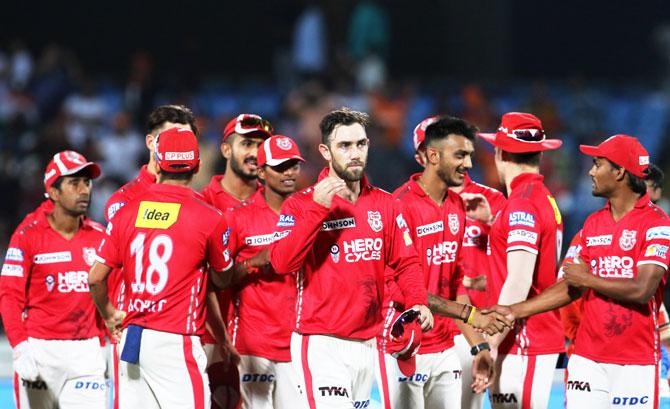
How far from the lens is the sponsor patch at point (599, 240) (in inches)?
276

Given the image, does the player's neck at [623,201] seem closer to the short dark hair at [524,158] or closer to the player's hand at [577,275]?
the player's hand at [577,275]

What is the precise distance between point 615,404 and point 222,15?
43.4 ft

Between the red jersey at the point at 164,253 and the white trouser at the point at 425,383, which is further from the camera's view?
the white trouser at the point at 425,383

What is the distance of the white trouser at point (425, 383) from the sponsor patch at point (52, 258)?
2.57 m

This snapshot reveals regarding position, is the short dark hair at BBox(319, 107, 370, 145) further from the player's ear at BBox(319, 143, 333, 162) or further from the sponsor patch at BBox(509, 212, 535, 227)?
the sponsor patch at BBox(509, 212, 535, 227)

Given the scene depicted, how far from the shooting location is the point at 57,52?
1703cm

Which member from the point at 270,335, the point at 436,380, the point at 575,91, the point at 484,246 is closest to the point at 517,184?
the point at 484,246

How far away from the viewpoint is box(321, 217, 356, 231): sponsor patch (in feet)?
22.3

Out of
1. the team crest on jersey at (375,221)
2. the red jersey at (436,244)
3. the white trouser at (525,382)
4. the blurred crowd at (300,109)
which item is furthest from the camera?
the blurred crowd at (300,109)

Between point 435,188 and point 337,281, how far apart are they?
1.35 meters

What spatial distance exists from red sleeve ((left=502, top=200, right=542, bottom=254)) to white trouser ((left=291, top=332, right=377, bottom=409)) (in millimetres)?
1229

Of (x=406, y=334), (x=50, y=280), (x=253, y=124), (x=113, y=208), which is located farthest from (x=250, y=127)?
(x=406, y=334)

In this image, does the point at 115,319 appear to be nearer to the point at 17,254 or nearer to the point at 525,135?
the point at 17,254

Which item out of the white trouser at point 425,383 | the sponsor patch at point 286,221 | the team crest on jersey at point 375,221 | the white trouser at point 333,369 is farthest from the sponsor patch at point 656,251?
the sponsor patch at point 286,221
